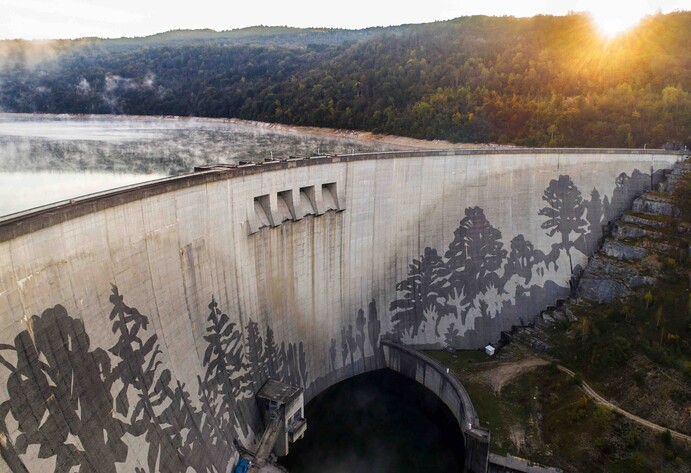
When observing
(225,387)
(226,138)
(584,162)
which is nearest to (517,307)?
(584,162)

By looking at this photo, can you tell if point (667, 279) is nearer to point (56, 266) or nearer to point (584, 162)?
point (584, 162)

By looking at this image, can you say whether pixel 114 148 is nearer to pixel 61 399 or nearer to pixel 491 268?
pixel 491 268

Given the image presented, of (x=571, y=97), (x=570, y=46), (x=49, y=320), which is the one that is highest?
(x=570, y=46)

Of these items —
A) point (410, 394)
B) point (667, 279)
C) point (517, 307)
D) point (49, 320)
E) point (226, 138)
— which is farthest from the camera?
point (226, 138)

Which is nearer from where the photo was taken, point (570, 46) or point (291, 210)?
point (291, 210)

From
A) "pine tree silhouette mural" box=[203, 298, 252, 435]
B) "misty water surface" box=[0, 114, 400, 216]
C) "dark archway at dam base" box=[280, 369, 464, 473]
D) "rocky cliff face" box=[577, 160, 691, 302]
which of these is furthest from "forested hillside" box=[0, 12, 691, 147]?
"pine tree silhouette mural" box=[203, 298, 252, 435]

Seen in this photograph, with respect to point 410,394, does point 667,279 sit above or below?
above

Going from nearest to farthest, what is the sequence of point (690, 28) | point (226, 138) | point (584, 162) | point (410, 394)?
point (410, 394)
point (584, 162)
point (226, 138)
point (690, 28)

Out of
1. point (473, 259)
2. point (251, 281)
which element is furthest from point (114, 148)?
point (473, 259)
